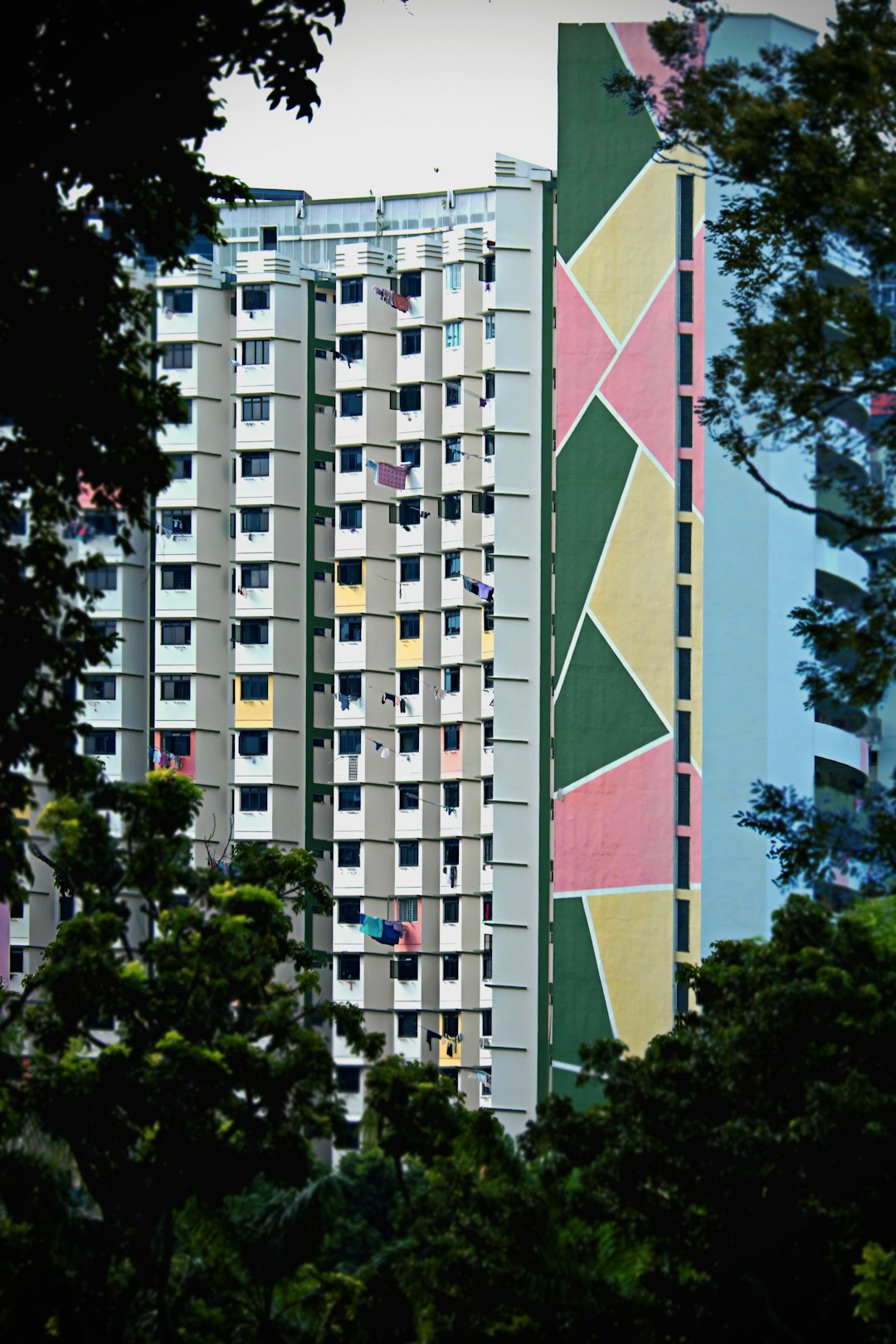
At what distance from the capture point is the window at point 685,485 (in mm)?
52062

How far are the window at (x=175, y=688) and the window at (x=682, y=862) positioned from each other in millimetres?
16169

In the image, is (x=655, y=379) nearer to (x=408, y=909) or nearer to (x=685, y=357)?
(x=685, y=357)

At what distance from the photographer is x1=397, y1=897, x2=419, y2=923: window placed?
2461 inches

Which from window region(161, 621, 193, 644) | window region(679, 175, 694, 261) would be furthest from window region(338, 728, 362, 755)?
window region(679, 175, 694, 261)

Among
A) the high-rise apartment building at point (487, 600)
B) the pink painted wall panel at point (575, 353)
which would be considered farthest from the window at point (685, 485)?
the pink painted wall panel at point (575, 353)

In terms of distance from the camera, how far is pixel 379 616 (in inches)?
2498

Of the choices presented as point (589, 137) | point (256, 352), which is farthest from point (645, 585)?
point (256, 352)

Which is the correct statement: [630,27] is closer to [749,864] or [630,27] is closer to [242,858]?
[749,864]

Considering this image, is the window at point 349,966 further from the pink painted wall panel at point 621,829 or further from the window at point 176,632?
the pink painted wall panel at point 621,829

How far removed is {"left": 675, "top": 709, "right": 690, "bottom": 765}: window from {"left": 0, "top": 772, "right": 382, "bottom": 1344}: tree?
1074 inches

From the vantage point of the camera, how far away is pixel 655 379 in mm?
51906

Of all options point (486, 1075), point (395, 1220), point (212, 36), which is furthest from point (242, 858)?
point (486, 1075)

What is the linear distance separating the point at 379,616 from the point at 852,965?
129ft

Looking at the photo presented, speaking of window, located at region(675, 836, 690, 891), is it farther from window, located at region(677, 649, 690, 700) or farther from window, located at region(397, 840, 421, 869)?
window, located at region(397, 840, 421, 869)
